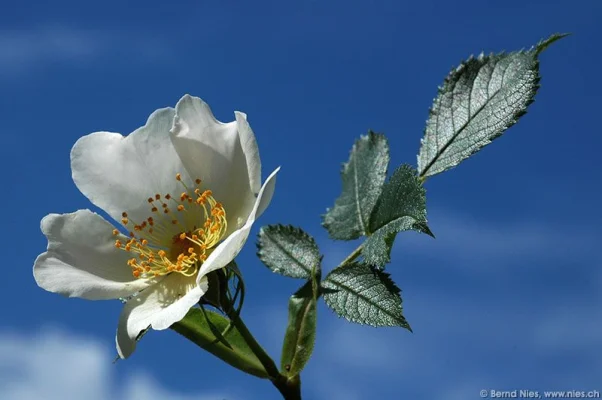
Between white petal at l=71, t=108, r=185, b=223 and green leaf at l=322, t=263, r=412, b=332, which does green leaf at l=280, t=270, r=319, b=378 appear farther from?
white petal at l=71, t=108, r=185, b=223

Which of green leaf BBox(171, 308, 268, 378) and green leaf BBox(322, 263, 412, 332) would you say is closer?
green leaf BBox(322, 263, 412, 332)

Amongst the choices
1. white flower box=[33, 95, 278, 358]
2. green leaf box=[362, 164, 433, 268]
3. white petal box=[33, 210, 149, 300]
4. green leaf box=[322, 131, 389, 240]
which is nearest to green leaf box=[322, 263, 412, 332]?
green leaf box=[362, 164, 433, 268]

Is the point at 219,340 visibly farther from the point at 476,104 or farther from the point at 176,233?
the point at 476,104

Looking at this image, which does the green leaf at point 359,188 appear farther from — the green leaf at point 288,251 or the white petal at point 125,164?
the white petal at point 125,164

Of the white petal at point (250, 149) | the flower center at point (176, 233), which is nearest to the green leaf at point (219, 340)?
the flower center at point (176, 233)

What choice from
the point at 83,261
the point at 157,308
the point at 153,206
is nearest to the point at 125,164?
the point at 153,206

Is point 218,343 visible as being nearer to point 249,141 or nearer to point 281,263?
point 281,263

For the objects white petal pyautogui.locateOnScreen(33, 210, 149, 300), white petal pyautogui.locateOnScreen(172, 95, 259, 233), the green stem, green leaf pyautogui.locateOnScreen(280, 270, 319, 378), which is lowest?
the green stem
